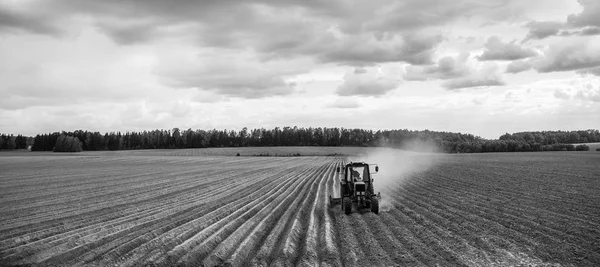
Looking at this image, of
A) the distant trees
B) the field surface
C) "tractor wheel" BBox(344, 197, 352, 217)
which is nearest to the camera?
the field surface

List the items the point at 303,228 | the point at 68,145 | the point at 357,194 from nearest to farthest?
the point at 303,228
the point at 357,194
the point at 68,145

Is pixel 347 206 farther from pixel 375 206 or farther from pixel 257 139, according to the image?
pixel 257 139

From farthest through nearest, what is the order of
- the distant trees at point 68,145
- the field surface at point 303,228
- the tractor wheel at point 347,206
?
the distant trees at point 68,145 < the tractor wheel at point 347,206 < the field surface at point 303,228

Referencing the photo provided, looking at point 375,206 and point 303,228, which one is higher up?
point 375,206

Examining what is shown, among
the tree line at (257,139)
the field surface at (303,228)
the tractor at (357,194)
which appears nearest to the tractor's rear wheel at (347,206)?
the tractor at (357,194)

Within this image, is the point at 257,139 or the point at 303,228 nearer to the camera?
the point at 303,228

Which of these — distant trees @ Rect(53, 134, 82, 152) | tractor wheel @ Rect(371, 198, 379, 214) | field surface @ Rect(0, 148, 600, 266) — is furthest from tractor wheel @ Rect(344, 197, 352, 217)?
distant trees @ Rect(53, 134, 82, 152)

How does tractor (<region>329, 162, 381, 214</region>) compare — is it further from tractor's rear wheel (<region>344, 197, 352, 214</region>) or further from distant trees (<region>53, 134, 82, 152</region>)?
distant trees (<region>53, 134, 82, 152</region>)

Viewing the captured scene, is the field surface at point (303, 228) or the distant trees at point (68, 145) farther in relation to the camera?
the distant trees at point (68, 145)

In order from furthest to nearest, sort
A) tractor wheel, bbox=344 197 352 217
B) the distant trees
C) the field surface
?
the distant trees < tractor wheel, bbox=344 197 352 217 < the field surface

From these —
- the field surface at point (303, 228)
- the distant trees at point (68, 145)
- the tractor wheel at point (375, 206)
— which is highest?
the distant trees at point (68, 145)

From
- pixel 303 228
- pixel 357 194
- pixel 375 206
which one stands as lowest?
pixel 303 228

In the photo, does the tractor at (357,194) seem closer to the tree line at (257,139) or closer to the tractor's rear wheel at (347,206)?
the tractor's rear wheel at (347,206)

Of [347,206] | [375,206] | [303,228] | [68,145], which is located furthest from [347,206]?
[68,145]
